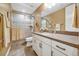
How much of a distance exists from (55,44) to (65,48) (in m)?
0.18

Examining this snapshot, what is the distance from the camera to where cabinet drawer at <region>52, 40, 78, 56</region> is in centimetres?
105

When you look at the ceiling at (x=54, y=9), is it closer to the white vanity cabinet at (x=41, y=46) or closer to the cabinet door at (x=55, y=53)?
the white vanity cabinet at (x=41, y=46)

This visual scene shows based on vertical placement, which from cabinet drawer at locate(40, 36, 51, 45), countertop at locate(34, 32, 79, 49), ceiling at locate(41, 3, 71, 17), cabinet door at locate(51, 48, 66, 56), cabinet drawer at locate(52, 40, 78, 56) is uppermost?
ceiling at locate(41, 3, 71, 17)

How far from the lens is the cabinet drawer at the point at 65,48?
1050 mm

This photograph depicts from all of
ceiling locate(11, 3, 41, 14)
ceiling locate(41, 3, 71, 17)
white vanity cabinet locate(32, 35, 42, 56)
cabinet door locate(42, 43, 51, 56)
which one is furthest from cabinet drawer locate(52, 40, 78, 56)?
ceiling locate(11, 3, 41, 14)

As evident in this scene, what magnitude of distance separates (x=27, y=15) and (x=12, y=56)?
0.61 meters

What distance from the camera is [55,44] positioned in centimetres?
131

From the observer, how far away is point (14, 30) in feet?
4.61

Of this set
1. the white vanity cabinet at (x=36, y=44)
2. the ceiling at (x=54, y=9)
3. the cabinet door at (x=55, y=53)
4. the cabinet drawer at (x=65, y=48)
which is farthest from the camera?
the white vanity cabinet at (x=36, y=44)

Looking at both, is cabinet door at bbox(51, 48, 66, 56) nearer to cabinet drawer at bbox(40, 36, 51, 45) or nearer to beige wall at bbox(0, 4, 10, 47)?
cabinet drawer at bbox(40, 36, 51, 45)

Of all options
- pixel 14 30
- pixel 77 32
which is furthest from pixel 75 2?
pixel 14 30

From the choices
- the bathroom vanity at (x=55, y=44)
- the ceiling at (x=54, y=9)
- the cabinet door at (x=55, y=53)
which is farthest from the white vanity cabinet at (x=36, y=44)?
the ceiling at (x=54, y=9)

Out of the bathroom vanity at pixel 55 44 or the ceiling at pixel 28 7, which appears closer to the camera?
the bathroom vanity at pixel 55 44

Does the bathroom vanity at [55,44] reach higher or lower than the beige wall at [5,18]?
lower
